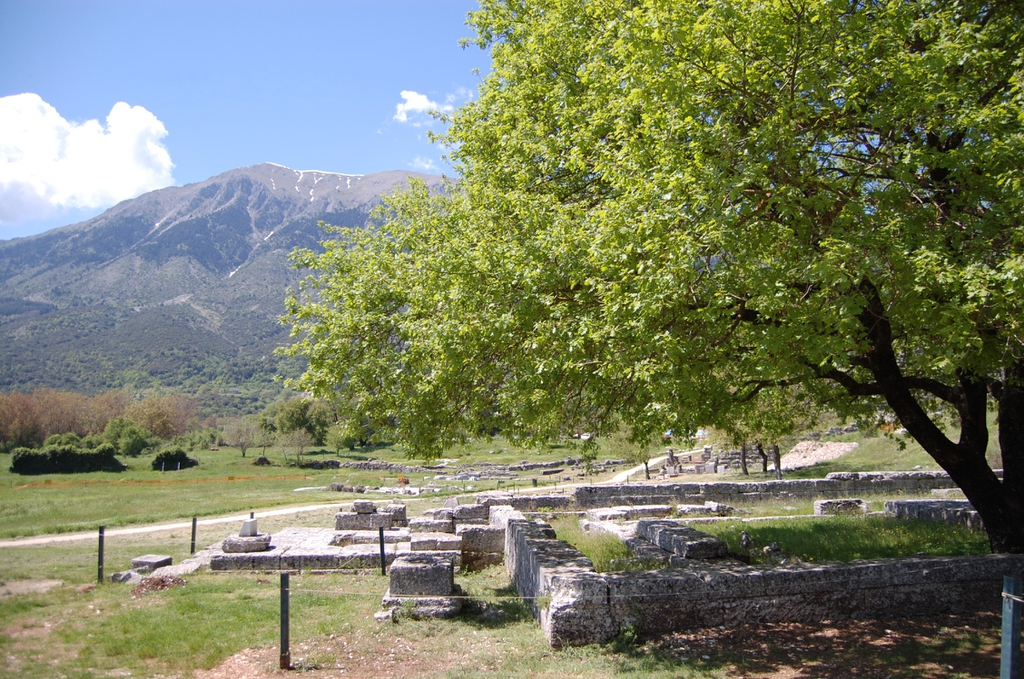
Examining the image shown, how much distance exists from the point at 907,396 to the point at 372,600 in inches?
379

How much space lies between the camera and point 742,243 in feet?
25.7

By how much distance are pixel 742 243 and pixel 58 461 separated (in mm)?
63454

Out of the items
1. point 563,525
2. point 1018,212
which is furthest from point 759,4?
point 563,525

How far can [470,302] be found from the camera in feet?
30.3

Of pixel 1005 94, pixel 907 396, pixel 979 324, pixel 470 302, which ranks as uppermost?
pixel 1005 94

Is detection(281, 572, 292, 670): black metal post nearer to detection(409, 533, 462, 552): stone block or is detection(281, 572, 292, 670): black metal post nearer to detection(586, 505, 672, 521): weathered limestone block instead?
detection(409, 533, 462, 552): stone block

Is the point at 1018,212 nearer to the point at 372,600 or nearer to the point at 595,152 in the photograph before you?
the point at 595,152

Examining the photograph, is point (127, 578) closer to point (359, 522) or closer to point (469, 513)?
point (359, 522)

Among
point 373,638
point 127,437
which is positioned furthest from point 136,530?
point 127,437

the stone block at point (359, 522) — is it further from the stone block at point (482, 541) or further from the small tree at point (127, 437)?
the small tree at point (127, 437)

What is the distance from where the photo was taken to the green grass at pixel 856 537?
12633mm

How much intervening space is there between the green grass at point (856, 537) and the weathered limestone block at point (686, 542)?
127cm

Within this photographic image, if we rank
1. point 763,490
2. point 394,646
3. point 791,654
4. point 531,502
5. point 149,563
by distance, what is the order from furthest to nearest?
point 763,490
point 531,502
point 149,563
point 394,646
point 791,654

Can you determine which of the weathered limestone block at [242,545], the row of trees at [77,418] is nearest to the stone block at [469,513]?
the weathered limestone block at [242,545]
